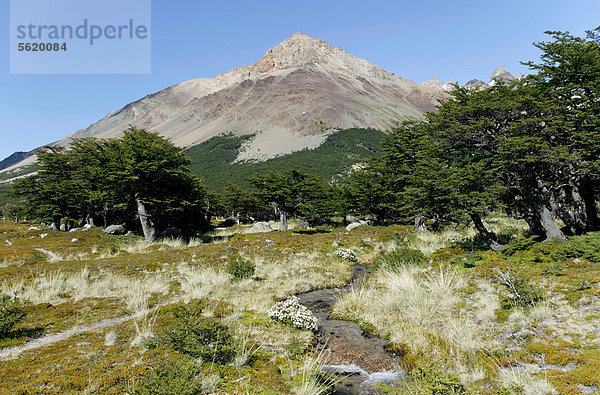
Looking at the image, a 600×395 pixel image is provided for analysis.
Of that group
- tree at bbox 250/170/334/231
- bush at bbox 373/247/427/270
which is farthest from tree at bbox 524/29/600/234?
tree at bbox 250/170/334/231

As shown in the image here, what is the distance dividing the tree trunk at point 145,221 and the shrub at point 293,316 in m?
18.6

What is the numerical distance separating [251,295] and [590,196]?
15.3 meters

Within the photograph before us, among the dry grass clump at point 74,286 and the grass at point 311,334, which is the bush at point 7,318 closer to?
the grass at point 311,334

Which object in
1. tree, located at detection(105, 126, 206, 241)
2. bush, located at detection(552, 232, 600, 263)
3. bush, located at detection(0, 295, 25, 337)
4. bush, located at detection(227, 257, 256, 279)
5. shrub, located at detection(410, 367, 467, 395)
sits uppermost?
tree, located at detection(105, 126, 206, 241)

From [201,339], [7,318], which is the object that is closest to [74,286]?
[7,318]

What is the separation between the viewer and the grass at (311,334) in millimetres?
3982

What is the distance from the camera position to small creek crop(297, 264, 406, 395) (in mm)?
4938

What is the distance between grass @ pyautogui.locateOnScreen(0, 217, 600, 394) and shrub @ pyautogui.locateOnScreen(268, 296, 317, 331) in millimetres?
229

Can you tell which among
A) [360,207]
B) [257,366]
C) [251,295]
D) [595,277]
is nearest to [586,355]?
[595,277]

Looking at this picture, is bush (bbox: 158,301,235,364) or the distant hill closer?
bush (bbox: 158,301,235,364)

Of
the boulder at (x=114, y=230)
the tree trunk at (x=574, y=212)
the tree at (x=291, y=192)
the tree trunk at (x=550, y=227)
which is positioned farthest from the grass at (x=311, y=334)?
the tree at (x=291, y=192)

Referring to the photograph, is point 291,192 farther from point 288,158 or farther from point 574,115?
point 288,158

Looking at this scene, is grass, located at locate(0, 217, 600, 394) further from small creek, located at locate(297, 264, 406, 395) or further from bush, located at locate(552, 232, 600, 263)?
small creek, located at locate(297, 264, 406, 395)

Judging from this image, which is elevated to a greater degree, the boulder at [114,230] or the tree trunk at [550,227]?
the tree trunk at [550,227]
